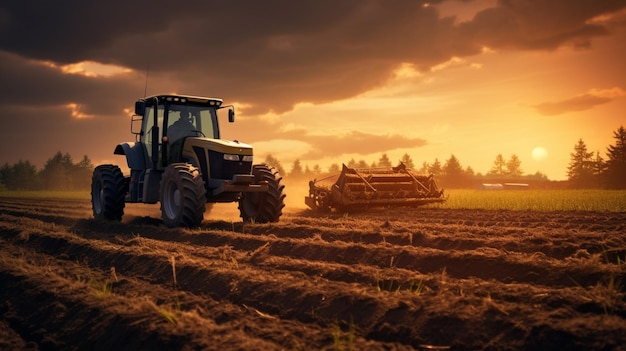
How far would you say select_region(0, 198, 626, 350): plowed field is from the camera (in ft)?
13.8

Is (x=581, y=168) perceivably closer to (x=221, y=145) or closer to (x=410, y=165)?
(x=410, y=165)

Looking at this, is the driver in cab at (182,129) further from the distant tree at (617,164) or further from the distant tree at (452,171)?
the distant tree at (452,171)

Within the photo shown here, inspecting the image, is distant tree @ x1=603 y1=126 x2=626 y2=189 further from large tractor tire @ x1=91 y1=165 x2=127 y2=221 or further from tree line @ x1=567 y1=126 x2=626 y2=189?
large tractor tire @ x1=91 y1=165 x2=127 y2=221

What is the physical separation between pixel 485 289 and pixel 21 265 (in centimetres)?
632

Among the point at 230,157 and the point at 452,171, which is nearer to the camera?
the point at 230,157

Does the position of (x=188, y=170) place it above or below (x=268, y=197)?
above

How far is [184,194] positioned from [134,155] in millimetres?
3062

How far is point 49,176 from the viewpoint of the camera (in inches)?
3098

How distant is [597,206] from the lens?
1781 cm

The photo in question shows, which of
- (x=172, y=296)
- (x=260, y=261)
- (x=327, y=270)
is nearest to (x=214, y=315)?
(x=172, y=296)

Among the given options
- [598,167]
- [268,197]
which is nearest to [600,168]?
[598,167]

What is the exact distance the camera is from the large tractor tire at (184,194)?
10961 millimetres

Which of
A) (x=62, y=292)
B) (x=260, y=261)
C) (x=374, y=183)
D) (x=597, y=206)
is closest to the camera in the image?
(x=62, y=292)

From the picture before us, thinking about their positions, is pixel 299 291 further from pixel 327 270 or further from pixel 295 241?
pixel 295 241
